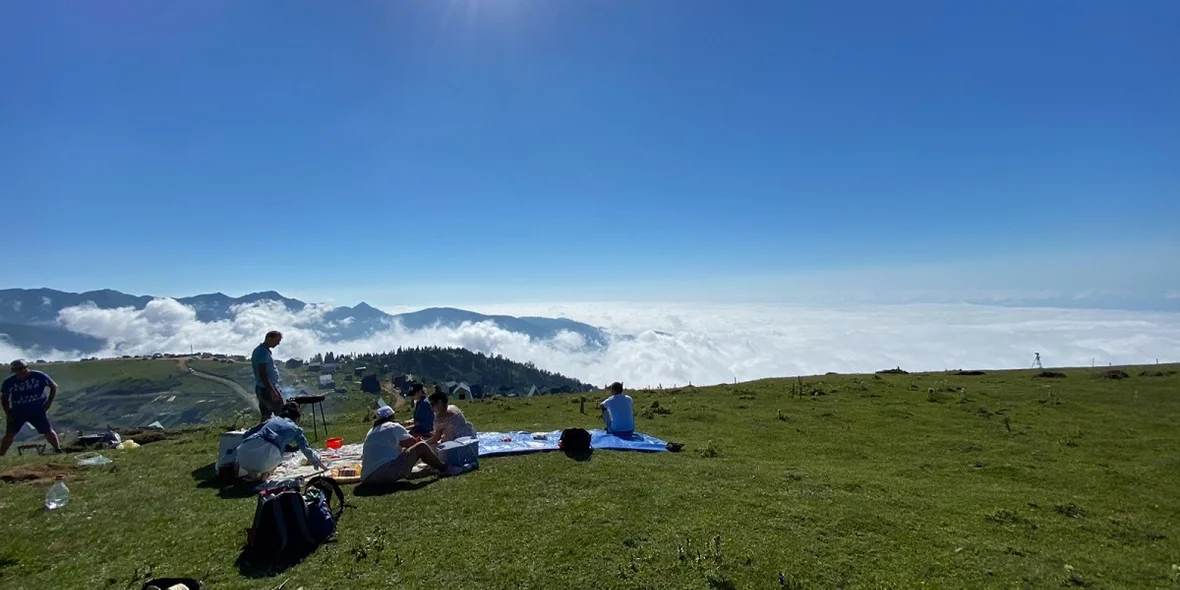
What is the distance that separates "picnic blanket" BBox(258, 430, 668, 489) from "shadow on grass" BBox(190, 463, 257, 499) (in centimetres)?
60

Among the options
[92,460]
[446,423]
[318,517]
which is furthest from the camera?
[92,460]

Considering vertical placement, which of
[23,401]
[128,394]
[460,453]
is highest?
[23,401]

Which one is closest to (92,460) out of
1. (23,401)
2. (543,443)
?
(23,401)

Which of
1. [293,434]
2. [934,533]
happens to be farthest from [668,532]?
[293,434]

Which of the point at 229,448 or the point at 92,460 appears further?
the point at 92,460

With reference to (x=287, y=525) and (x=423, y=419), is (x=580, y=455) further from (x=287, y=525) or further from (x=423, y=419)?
(x=287, y=525)

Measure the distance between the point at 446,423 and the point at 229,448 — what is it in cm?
491

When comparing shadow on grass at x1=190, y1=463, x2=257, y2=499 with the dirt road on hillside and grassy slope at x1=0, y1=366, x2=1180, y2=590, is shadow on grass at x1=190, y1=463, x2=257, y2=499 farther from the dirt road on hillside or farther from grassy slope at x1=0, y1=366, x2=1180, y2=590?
the dirt road on hillside

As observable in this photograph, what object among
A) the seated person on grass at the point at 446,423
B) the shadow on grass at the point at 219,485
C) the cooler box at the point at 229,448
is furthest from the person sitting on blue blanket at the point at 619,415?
the cooler box at the point at 229,448

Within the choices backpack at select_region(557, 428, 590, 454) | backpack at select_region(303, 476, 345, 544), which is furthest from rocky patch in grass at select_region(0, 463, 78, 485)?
backpack at select_region(557, 428, 590, 454)

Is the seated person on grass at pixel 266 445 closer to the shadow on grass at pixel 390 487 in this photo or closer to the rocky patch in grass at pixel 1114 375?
the shadow on grass at pixel 390 487

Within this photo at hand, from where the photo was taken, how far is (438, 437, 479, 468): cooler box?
1321 centimetres

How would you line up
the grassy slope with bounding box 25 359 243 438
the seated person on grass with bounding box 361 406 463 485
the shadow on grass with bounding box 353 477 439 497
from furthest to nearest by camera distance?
the grassy slope with bounding box 25 359 243 438 → the seated person on grass with bounding box 361 406 463 485 → the shadow on grass with bounding box 353 477 439 497

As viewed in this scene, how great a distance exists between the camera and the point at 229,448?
42.3ft
